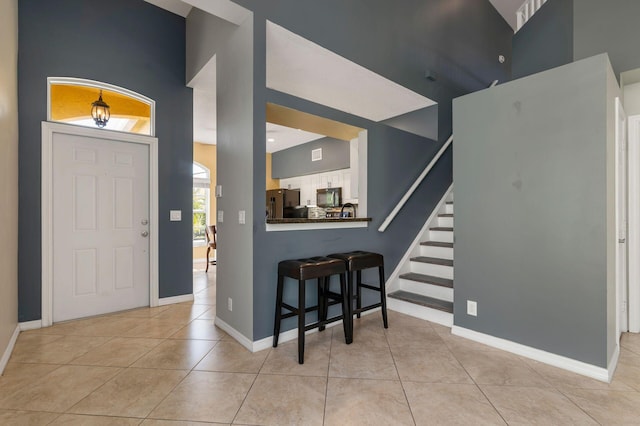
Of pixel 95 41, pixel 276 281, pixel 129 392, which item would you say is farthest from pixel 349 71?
pixel 129 392

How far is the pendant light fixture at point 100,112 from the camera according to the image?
328 centimetres

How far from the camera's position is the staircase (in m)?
3.17

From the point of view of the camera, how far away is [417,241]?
3965mm

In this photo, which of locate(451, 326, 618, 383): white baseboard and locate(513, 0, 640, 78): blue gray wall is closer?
locate(451, 326, 618, 383): white baseboard

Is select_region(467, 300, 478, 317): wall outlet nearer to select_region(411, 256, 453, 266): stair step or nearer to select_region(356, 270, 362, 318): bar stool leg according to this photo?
select_region(411, 256, 453, 266): stair step

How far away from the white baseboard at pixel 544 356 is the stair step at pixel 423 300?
10.8 inches

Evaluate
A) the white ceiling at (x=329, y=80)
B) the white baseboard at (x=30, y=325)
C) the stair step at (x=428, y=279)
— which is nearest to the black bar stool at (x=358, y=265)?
the stair step at (x=428, y=279)

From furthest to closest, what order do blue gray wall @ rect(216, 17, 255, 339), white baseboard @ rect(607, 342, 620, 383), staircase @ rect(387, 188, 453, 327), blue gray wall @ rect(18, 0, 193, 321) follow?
staircase @ rect(387, 188, 453, 327), blue gray wall @ rect(18, 0, 193, 321), blue gray wall @ rect(216, 17, 255, 339), white baseboard @ rect(607, 342, 620, 383)

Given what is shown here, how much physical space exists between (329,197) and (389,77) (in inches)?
141

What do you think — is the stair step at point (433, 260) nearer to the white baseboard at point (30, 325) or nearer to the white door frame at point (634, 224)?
the white door frame at point (634, 224)

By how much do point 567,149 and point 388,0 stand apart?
8.86ft

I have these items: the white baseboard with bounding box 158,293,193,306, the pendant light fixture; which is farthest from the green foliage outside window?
the pendant light fixture

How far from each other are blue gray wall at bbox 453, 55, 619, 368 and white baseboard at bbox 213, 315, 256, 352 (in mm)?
1872

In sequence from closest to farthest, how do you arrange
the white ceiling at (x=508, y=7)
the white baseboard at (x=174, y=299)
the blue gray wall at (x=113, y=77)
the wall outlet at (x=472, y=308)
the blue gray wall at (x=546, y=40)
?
the wall outlet at (x=472, y=308)
the blue gray wall at (x=113, y=77)
the blue gray wall at (x=546, y=40)
the white baseboard at (x=174, y=299)
the white ceiling at (x=508, y=7)
